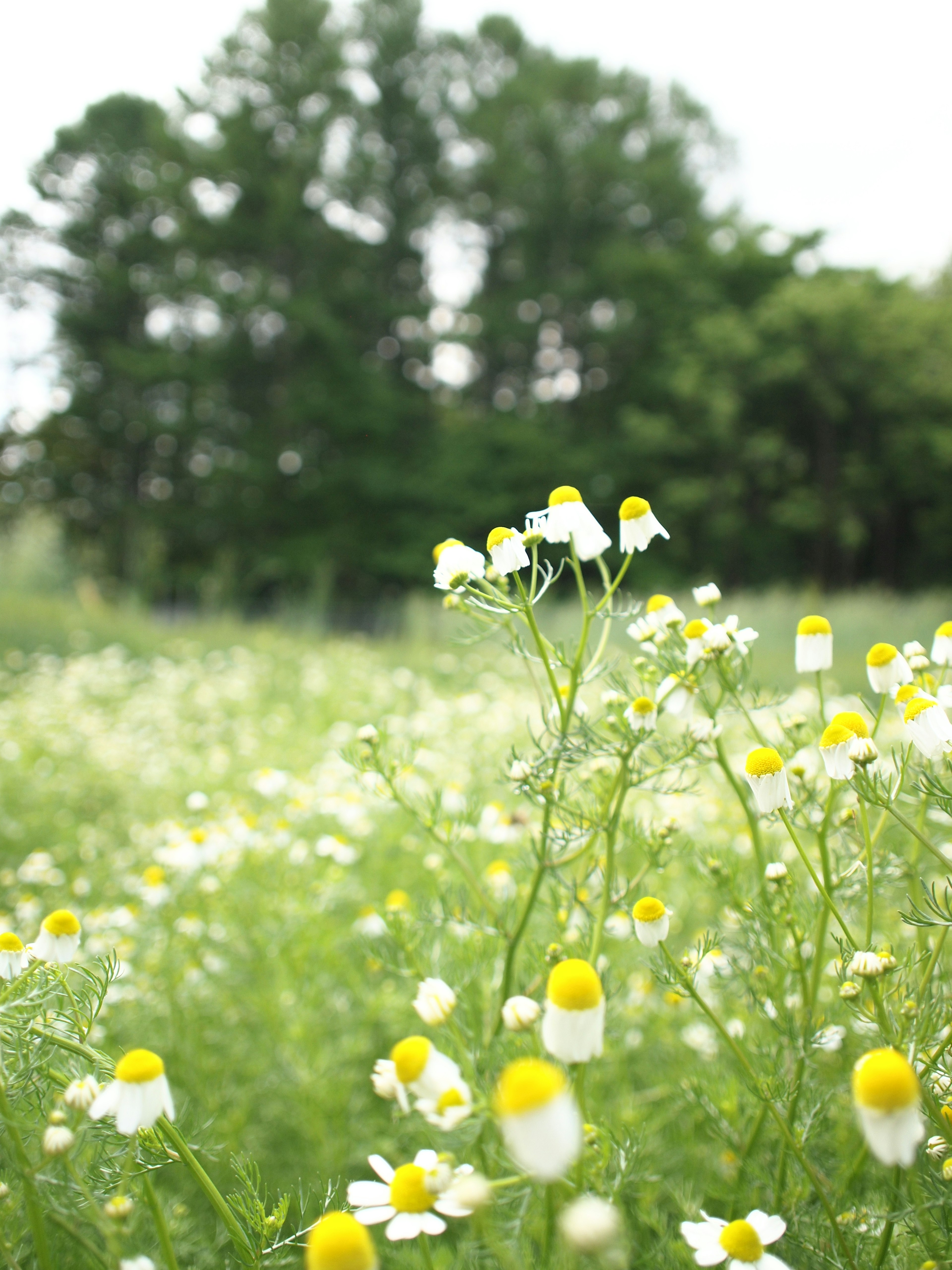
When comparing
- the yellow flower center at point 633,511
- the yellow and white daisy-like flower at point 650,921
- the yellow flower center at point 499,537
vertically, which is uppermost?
the yellow flower center at point 633,511

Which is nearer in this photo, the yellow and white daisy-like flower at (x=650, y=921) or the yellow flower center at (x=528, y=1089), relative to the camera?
the yellow flower center at (x=528, y=1089)

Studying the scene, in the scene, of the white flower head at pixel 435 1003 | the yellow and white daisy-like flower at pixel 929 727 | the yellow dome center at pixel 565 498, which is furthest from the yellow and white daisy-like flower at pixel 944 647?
the white flower head at pixel 435 1003

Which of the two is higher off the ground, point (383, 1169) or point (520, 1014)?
point (520, 1014)

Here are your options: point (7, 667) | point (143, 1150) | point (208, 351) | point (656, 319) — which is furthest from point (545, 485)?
point (143, 1150)

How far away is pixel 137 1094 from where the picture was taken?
0.56 meters

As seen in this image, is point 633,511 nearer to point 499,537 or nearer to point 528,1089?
point 499,537

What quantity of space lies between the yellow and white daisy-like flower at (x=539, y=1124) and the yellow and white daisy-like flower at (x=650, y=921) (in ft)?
1.12

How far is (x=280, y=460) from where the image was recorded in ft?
56.6

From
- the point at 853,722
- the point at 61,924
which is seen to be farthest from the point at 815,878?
the point at 61,924

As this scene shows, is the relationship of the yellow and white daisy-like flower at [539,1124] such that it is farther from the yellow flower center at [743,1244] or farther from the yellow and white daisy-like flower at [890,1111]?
the yellow flower center at [743,1244]

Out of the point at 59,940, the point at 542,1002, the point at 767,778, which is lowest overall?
the point at 542,1002

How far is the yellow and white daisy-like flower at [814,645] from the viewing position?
886 mm

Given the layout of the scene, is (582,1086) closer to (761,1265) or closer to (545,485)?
(761,1265)

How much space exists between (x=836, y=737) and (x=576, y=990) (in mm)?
397
